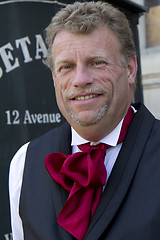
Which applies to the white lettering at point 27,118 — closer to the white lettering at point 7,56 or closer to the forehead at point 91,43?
the white lettering at point 7,56

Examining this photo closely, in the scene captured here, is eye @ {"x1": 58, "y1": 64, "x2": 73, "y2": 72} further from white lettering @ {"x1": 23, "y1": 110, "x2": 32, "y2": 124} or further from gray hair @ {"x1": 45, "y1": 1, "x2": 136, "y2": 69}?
white lettering @ {"x1": 23, "y1": 110, "x2": 32, "y2": 124}

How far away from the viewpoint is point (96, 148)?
144cm

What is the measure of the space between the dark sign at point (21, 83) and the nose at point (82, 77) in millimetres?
1172

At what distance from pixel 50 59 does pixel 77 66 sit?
25 cm

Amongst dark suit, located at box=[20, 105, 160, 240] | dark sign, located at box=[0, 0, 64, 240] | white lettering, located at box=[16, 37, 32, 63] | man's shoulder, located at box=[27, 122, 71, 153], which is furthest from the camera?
white lettering, located at box=[16, 37, 32, 63]

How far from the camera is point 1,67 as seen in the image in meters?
2.45

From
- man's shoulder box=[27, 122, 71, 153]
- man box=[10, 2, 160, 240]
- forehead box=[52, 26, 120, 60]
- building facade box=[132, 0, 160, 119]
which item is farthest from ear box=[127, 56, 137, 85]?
building facade box=[132, 0, 160, 119]

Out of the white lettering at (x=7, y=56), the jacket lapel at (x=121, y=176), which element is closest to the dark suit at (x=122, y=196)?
the jacket lapel at (x=121, y=176)

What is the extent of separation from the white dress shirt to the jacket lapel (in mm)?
66

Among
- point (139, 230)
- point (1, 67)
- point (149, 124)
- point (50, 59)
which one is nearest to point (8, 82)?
point (1, 67)

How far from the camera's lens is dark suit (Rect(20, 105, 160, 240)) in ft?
4.05

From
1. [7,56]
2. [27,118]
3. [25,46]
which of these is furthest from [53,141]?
[25,46]

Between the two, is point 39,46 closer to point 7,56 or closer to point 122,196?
point 7,56

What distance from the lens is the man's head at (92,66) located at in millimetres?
1370
